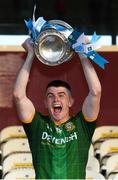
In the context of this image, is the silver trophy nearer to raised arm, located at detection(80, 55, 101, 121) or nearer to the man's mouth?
raised arm, located at detection(80, 55, 101, 121)

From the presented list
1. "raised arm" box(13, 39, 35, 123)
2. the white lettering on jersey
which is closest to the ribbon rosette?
"raised arm" box(13, 39, 35, 123)

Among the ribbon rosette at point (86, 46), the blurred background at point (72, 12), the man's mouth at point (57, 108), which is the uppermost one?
the blurred background at point (72, 12)

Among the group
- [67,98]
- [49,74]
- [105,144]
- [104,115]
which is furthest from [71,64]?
[67,98]

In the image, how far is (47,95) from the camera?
2938 mm

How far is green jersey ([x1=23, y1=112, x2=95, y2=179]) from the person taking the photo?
9.29 ft

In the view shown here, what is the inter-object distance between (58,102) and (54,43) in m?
0.29

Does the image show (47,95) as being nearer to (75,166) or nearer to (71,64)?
(75,166)

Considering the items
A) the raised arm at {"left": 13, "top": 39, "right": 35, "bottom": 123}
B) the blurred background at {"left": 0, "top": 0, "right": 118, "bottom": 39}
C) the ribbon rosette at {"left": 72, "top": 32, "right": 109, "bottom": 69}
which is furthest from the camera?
the blurred background at {"left": 0, "top": 0, "right": 118, "bottom": 39}

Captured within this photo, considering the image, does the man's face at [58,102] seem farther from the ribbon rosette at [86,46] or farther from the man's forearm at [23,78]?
Result: the ribbon rosette at [86,46]

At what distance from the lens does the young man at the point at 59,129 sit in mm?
2834

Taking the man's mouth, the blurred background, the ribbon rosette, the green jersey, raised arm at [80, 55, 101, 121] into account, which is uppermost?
the blurred background

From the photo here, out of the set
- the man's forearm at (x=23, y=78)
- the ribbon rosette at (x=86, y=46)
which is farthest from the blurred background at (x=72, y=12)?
the ribbon rosette at (x=86, y=46)

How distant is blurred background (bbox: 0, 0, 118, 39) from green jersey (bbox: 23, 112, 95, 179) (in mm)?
3583

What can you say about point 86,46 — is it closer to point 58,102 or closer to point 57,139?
point 58,102
